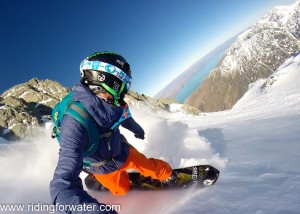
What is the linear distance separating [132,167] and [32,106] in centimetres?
13235

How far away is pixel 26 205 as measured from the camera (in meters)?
5.20

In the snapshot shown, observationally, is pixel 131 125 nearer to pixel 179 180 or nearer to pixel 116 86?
pixel 179 180

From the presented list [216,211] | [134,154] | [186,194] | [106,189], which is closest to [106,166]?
[134,154]

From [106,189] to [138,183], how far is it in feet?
2.16

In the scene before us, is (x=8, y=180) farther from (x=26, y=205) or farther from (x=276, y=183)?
(x=276, y=183)

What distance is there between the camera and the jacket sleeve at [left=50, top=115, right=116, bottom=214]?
3.07m

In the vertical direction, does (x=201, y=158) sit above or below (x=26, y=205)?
below

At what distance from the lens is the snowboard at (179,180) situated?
5.58m

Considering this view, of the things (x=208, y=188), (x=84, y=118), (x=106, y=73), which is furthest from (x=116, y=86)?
(x=208, y=188)

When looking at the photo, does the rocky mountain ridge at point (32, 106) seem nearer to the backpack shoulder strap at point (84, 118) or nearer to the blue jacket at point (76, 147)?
the blue jacket at point (76, 147)

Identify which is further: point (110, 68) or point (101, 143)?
point (101, 143)

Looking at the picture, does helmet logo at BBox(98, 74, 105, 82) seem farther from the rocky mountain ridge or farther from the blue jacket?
the rocky mountain ridge

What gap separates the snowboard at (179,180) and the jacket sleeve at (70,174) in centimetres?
258

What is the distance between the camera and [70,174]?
10.8 feet
